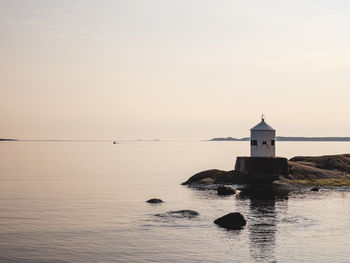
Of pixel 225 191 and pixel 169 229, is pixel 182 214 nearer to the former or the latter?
pixel 169 229

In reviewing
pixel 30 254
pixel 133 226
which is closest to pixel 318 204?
pixel 133 226

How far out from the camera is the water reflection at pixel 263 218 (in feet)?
109

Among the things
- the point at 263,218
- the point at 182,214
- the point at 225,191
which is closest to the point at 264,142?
the point at 225,191

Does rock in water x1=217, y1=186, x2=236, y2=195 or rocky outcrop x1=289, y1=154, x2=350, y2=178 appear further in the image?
rocky outcrop x1=289, y1=154, x2=350, y2=178

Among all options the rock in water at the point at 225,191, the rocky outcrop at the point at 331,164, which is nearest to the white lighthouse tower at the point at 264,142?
the rocky outcrop at the point at 331,164

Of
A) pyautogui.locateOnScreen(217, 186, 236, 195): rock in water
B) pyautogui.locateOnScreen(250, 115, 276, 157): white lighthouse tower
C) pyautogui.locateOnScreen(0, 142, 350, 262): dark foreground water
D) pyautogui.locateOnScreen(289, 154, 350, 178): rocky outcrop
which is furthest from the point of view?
pyautogui.locateOnScreen(289, 154, 350, 178): rocky outcrop

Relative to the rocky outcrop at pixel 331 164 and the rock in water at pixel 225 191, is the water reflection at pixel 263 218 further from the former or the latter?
the rocky outcrop at pixel 331 164

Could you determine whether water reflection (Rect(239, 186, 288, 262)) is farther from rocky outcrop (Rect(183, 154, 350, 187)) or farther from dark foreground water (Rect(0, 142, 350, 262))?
rocky outcrop (Rect(183, 154, 350, 187))

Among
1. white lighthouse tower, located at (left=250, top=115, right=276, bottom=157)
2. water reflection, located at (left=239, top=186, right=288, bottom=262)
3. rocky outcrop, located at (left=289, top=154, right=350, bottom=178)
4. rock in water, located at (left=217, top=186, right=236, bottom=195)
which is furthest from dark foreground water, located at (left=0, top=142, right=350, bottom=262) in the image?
rocky outcrop, located at (left=289, top=154, right=350, bottom=178)

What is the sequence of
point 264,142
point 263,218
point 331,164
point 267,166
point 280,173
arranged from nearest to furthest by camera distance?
point 263,218, point 280,173, point 267,166, point 264,142, point 331,164

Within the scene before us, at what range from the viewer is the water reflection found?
33312 millimetres

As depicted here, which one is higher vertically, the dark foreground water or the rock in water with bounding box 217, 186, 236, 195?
the rock in water with bounding box 217, 186, 236, 195

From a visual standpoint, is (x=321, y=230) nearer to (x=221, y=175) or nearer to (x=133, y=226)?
(x=133, y=226)

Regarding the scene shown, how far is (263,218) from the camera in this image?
149 feet
